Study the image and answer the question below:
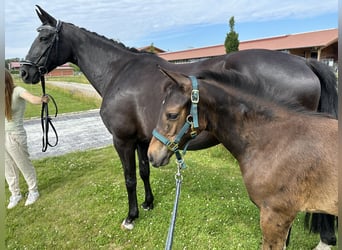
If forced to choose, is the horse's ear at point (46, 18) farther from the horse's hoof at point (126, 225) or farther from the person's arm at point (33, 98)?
the horse's hoof at point (126, 225)

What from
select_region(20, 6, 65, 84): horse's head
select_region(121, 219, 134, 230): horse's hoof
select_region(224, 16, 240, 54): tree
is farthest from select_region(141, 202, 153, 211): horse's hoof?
select_region(224, 16, 240, 54): tree

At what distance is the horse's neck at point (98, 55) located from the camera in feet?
11.7

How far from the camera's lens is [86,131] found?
9.35m

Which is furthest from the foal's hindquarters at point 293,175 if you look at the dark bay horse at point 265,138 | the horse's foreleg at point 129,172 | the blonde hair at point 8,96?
the blonde hair at point 8,96

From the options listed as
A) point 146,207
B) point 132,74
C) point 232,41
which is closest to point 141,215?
point 146,207

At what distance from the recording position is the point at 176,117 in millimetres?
2070

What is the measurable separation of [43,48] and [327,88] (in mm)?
3593

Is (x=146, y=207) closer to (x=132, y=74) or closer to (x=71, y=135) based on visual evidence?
(x=132, y=74)

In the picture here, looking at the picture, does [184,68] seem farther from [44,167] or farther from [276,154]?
[44,167]

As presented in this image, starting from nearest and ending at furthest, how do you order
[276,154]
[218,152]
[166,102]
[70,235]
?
[276,154], [166,102], [70,235], [218,152]

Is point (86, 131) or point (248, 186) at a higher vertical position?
point (248, 186)

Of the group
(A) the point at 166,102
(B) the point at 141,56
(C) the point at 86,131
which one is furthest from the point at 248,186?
(C) the point at 86,131

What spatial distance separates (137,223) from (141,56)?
2.33m

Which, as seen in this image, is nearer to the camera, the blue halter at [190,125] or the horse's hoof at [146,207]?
the blue halter at [190,125]
